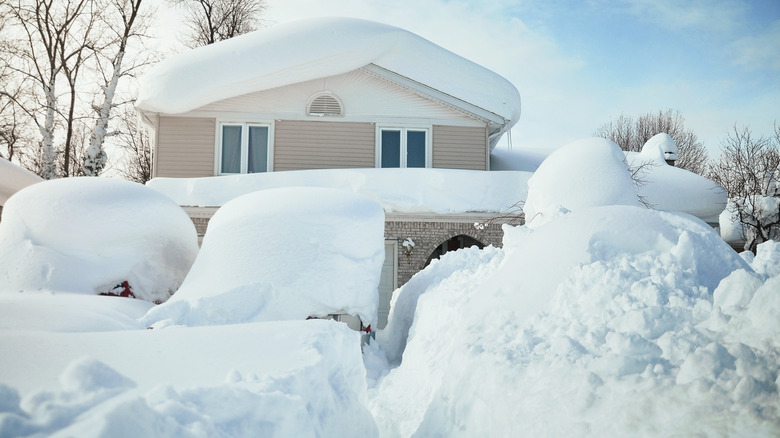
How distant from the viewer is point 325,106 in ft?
46.8

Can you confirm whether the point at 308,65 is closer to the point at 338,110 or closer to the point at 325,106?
the point at 325,106

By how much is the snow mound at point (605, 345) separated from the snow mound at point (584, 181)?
204 centimetres

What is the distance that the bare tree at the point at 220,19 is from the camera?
24.5m

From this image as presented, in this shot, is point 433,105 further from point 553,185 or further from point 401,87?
point 553,185

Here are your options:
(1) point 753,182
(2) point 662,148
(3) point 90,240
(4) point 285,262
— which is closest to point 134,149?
(3) point 90,240

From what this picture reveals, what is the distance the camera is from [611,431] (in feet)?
9.85

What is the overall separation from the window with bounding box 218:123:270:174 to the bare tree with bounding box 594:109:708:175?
85.9 feet

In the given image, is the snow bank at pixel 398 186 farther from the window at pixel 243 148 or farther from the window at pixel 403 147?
the window at pixel 403 147

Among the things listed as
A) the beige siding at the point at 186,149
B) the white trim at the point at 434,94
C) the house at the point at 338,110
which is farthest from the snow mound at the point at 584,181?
the beige siding at the point at 186,149

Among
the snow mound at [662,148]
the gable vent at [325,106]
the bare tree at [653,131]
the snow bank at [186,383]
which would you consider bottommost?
the snow bank at [186,383]

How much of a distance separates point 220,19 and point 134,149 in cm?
792

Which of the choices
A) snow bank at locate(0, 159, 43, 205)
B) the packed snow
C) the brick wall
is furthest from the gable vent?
snow bank at locate(0, 159, 43, 205)

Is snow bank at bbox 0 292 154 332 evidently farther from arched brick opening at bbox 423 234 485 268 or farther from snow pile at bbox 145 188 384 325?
arched brick opening at bbox 423 234 485 268

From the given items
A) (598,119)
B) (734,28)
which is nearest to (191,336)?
(734,28)
